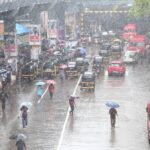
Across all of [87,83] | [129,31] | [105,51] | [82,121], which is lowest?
[82,121]

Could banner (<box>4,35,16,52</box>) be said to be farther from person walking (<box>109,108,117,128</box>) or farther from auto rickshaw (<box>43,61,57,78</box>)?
person walking (<box>109,108,117,128</box>)

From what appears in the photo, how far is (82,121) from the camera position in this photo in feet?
114

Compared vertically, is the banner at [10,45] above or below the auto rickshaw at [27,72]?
above

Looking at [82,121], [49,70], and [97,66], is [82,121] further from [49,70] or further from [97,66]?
[97,66]

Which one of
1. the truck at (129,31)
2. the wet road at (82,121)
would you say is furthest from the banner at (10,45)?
the truck at (129,31)

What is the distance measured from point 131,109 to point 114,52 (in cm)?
3361

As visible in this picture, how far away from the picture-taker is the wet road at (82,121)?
29656mm

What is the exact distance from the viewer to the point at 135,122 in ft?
113

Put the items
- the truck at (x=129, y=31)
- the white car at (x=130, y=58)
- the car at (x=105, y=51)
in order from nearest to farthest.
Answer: the white car at (x=130, y=58) → the car at (x=105, y=51) → the truck at (x=129, y=31)

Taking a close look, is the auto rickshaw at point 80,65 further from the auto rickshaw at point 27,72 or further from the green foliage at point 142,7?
the green foliage at point 142,7

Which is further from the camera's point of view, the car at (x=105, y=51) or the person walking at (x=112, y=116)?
the car at (x=105, y=51)

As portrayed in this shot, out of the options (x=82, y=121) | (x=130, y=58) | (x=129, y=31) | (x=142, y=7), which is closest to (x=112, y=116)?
(x=82, y=121)

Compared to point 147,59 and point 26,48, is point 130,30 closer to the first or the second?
point 147,59

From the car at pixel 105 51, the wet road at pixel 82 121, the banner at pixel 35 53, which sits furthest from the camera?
the car at pixel 105 51
